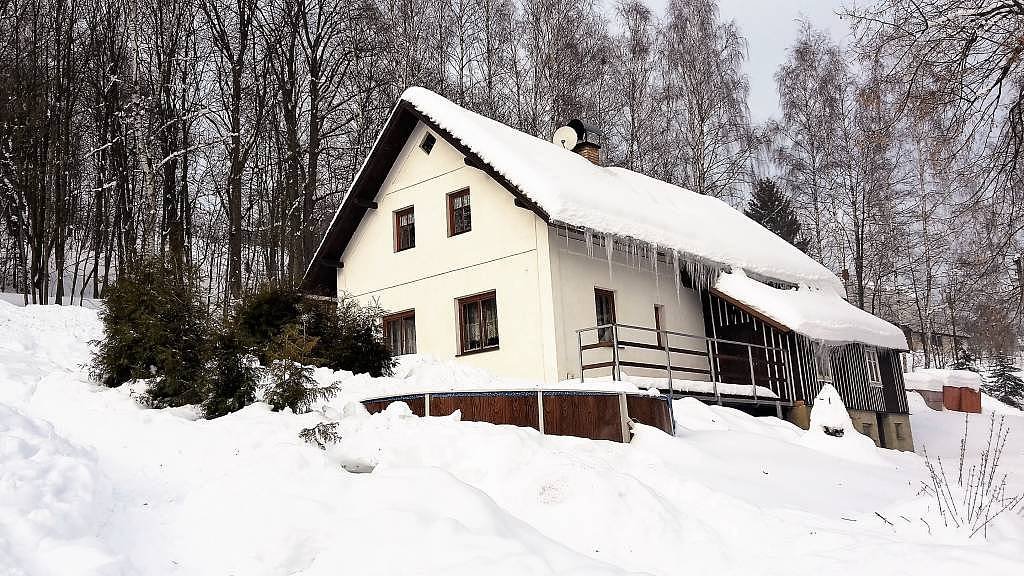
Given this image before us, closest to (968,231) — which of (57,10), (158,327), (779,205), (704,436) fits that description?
(704,436)

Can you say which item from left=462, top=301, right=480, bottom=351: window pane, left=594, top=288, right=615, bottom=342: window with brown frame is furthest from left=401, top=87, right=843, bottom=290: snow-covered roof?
left=462, top=301, right=480, bottom=351: window pane

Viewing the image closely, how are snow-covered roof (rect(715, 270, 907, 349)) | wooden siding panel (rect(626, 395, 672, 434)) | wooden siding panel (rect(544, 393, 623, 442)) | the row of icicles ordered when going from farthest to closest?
snow-covered roof (rect(715, 270, 907, 349)) → the row of icicles → wooden siding panel (rect(626, 395, 672, 434)) → wooden siding panel (rect(544, 393, 623, 442))

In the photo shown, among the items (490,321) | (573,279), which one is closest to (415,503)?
(573,279)

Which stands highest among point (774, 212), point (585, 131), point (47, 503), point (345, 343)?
point (774, 212)

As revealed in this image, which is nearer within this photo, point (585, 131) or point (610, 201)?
point (610, 201)

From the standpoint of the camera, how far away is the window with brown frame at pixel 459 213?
55.3ft

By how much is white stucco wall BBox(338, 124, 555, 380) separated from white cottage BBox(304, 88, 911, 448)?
30 mm

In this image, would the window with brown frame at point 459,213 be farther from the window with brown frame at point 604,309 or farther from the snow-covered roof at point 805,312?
the snow-covered roof at point 805,312

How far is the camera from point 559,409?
1027 centimetres

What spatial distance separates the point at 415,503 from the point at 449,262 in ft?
35.0

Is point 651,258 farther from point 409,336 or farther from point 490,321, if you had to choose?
point 409,336

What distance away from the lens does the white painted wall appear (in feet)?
49.6

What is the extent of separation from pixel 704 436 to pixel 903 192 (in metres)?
18.7

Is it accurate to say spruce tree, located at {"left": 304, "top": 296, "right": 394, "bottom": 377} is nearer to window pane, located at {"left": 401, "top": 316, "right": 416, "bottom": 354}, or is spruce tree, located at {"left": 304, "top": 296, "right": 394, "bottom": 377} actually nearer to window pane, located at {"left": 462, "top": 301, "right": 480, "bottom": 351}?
window pane, located at {"left": 462, "top": 301, "right": 480, "bottom": 351}
